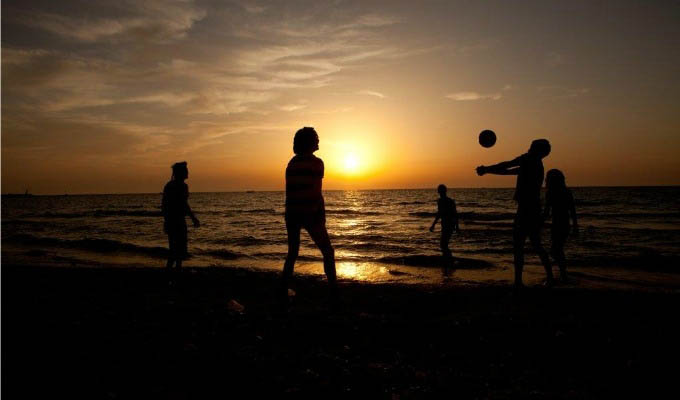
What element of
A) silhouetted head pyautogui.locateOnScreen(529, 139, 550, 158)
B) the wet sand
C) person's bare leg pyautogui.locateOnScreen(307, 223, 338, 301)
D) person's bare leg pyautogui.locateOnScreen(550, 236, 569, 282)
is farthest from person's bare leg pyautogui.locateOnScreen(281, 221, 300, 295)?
person's bare leg pyautogui.locateOnScreen(550, 236, 569, 282)

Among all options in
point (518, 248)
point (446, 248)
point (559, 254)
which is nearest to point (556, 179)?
point (559, 254)

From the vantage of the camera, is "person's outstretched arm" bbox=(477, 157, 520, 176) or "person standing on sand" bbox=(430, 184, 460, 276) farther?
"person standing on sand" bbox=(430, 184, 460, 276)

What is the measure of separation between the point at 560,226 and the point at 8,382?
32.1 feet

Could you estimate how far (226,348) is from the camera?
12.5ft

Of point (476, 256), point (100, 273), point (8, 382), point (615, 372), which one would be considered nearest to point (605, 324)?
point (615, 372)

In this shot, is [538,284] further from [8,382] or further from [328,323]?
[8,382]

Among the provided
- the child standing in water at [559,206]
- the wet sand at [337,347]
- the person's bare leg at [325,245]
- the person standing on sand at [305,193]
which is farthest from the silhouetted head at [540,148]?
the person's bare leg at [325,245]

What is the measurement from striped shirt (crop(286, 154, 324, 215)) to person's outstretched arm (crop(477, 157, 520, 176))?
2555mm

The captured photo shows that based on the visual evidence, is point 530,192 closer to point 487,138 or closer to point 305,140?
point 487,138

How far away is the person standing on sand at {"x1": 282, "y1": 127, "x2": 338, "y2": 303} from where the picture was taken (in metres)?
5.10

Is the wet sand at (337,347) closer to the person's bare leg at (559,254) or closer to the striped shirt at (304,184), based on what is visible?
the striped shirt at (304,184)

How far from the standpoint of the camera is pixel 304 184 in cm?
510

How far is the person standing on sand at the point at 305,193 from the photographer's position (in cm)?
510

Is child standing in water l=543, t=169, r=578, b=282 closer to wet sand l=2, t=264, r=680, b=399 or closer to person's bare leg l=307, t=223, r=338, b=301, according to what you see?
wet sand l=2, t=264, r=680, b=399
